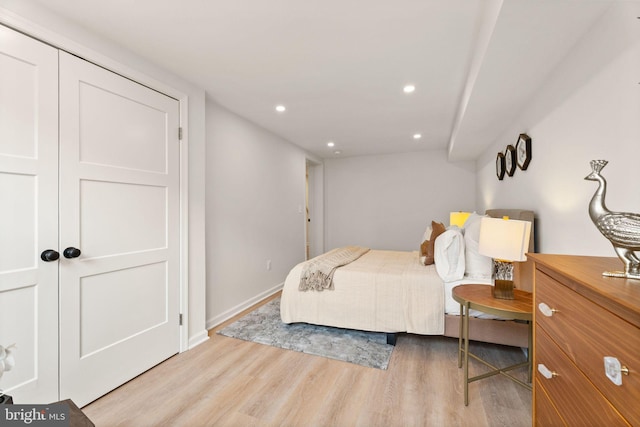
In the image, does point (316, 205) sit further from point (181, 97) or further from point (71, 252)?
point (71, 252)

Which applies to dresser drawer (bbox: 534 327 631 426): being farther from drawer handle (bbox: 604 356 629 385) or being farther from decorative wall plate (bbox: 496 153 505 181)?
decorative wall plate (bbox: 496 153 505 181)

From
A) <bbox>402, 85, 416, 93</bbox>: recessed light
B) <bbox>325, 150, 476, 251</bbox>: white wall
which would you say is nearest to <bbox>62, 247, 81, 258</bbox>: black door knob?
<bbox>402, 85, 416, 93</bbox>: recessed light

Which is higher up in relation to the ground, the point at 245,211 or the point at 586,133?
the point at 586,133

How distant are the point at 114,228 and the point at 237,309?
1.73 meters

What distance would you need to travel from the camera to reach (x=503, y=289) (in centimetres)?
179

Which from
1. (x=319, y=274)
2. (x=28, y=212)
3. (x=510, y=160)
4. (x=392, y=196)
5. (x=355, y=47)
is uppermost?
(x=355, y=47)

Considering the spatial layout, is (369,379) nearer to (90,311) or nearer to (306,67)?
(90,311)

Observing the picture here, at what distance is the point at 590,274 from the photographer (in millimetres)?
790

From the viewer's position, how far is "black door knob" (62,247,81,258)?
5.25ft

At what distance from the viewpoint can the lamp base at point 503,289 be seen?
5.81ft

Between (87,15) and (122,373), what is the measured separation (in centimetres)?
231

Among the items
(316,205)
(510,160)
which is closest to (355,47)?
(510,160)

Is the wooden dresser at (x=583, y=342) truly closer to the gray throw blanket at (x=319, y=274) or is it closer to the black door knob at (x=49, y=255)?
the gray throw blanket at (x=319, y=274)

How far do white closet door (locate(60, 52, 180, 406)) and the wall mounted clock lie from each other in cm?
291
